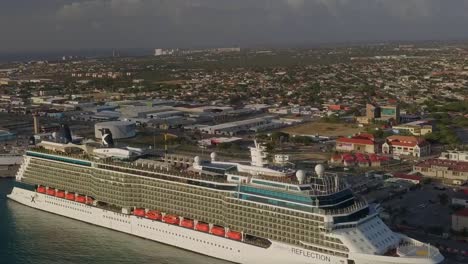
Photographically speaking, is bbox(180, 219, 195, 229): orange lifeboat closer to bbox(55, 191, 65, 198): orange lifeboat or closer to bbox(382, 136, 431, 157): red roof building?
bbox(55, 191, 65, 198): orange lifeboat

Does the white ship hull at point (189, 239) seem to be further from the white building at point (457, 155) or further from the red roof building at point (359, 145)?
the red roof building at point (359, 145)

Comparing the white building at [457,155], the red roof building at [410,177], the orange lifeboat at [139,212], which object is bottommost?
the red roof building at [410,177]

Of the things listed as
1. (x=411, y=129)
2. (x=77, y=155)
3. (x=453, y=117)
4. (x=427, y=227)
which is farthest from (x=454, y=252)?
(x=453, y=117)

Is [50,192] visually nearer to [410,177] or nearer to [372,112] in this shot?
[410,177]

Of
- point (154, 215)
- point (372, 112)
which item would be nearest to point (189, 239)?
point (154, 215)

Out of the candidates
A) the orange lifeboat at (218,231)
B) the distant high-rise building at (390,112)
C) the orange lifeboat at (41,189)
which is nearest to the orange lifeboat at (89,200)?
the orange lifeboat at (41,189)

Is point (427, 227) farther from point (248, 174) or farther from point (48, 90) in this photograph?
point (48, 90)

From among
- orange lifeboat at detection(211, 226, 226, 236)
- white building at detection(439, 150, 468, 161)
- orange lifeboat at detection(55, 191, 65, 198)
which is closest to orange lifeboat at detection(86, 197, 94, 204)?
orange lifeboat at detection(55, 191, 65, 198)
